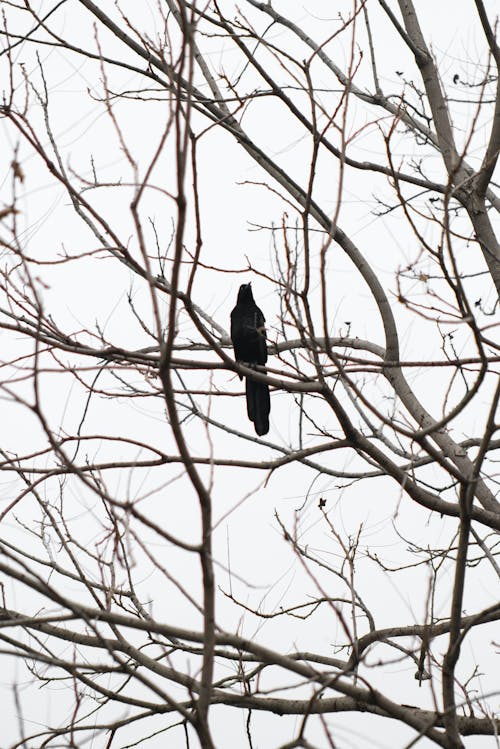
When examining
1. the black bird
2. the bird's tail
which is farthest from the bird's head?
the bird's tail

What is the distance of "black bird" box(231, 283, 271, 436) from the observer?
5164 mm

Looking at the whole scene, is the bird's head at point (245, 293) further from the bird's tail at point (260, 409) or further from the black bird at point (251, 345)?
the bird's tail at point (260, 409)

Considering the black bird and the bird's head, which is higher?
the bird's head

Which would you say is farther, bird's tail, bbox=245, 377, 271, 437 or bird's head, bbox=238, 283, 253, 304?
bird's head, bbox=238, 283, 253, 304

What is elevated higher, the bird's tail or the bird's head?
the bird's head

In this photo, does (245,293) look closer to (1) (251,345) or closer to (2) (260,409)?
(1) (251,345)

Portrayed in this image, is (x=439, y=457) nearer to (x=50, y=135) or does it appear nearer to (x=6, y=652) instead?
(x=6, y=652)

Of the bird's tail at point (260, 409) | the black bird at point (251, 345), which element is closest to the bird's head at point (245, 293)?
the black bird at point (251, 345)

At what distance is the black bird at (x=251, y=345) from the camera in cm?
516

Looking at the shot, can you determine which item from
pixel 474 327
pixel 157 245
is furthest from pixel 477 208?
pixel 474 327

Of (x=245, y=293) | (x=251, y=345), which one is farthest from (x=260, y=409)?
(x=245, y=293)

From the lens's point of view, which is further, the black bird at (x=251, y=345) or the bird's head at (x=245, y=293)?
the bird's head at (x=245, y=293)

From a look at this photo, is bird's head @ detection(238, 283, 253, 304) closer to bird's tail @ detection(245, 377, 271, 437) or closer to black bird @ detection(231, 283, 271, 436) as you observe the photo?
black bird @ detection(231, 283, 271, 436)

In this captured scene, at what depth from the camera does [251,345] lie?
18.4 feet
